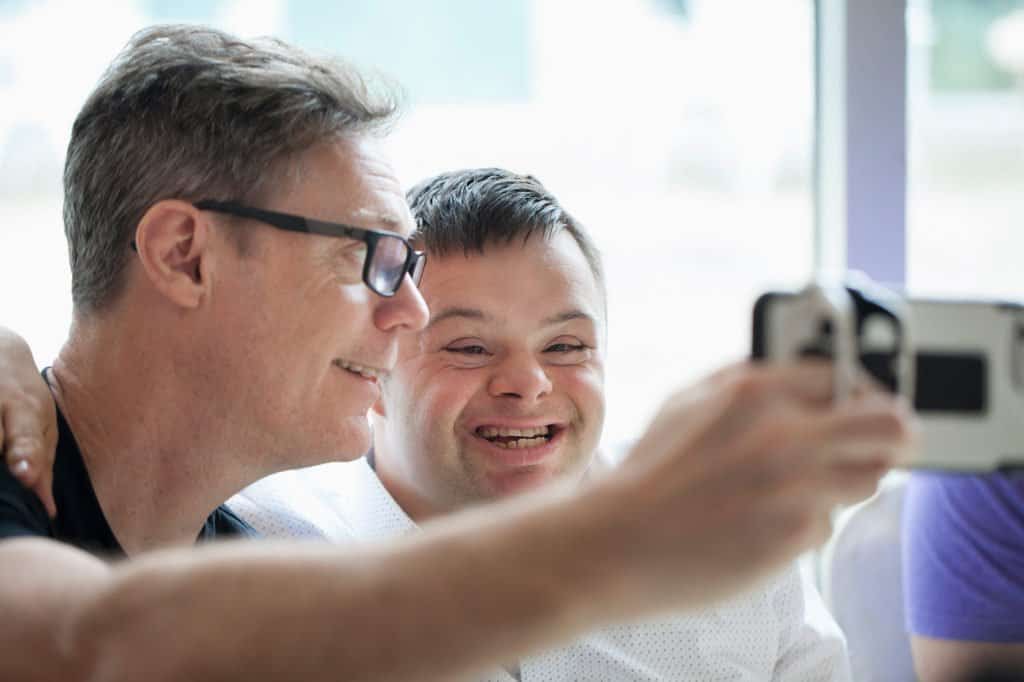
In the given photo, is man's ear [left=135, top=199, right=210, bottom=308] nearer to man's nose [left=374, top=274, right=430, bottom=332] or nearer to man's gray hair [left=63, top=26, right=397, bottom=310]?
man's gray hair [left=63, top=26, right=397, bottom=310]

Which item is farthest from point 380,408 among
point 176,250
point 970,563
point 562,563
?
point 562,563

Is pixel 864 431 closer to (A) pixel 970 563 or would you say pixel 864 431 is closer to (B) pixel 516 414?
(B) pixel 516 414

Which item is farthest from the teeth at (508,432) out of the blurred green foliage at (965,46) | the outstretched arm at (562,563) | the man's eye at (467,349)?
the blurred green foliage at (965,46)

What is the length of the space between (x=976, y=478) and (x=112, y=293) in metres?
1.46

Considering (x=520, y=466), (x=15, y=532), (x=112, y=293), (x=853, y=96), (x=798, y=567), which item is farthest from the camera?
(x=853, y=96)

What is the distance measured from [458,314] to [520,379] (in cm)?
14

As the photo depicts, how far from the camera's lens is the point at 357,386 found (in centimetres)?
160

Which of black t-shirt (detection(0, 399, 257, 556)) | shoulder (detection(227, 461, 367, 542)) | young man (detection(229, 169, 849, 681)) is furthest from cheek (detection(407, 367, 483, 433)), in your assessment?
black t-shirt (detection(0, 399, 257, 556))

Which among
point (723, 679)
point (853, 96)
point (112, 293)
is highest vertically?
point (853, 96)

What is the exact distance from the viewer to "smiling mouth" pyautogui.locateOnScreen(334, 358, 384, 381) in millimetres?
1581

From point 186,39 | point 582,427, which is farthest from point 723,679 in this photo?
point 186,39

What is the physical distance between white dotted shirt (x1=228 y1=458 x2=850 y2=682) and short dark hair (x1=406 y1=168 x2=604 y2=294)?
414mm

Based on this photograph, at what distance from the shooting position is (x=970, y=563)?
2051 millimetres

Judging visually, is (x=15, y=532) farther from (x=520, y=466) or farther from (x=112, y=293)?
(x=520, y=466)
